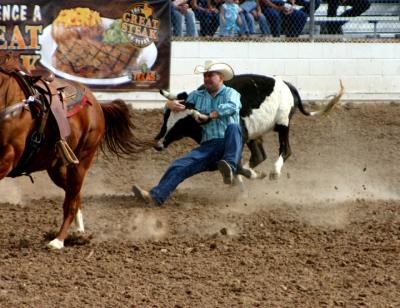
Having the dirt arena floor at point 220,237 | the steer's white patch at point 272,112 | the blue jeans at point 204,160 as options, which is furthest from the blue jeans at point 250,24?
the blue jeans at point 204,160

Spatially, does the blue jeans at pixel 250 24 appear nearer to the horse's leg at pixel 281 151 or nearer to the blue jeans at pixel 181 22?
the blue jeans at pixel 181 22

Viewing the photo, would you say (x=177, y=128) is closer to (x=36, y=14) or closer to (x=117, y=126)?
(x=117, y=126)

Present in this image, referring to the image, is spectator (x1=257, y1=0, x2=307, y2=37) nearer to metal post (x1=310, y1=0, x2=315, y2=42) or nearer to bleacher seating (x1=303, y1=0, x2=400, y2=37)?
metal post (x1=310, y1=0, x2=315, y2=42)

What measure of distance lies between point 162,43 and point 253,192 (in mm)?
4098

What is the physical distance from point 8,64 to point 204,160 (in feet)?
7.54

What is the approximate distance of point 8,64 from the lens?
→ 7195 millimetres

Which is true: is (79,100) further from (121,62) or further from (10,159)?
(121,62)

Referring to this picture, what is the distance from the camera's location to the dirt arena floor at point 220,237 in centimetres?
598

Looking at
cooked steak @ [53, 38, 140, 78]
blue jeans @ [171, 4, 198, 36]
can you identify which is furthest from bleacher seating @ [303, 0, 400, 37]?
cooked steak @ [53, 38, 140, 78]

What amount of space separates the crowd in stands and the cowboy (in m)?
5.52

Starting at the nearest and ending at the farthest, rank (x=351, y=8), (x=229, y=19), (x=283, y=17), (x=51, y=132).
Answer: (x=51, y=132), (x=229, y=19), (x=283, y=17), (x=351, y=8)

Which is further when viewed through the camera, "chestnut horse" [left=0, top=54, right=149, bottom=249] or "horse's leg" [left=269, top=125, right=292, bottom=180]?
"horse's leg" [left=269, top=125, right=292, bottom=180]

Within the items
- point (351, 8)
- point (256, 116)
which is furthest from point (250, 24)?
point (256, 116)

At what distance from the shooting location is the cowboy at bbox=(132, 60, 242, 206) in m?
8.48
